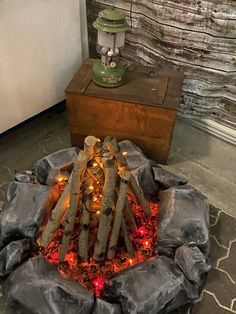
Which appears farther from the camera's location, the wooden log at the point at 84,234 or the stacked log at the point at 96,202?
the wooden log at the point at 84,234

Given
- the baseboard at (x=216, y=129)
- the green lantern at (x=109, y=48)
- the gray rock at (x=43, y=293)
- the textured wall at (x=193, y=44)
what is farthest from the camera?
the baseboard at (x=216, y=129)

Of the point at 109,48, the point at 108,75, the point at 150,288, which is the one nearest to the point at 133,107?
the point at 108,75

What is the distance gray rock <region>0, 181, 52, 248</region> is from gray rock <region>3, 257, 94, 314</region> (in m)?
0.24

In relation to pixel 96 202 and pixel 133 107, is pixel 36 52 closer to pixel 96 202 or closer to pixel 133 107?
pixel 133 107

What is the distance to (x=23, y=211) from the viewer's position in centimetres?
178

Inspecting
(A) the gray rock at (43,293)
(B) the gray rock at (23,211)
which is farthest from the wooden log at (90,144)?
(A) the gray rock at (43,293)

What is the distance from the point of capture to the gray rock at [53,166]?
2.02m

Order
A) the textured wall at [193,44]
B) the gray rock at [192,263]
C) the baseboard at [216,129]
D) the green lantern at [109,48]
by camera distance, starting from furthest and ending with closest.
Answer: the baseboard at [216,129] < the textured wall at [193,44] < the green lantern at [109,48] < the gray rock at [192,263]

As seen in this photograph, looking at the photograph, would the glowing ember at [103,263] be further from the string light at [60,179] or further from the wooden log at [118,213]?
the string light at [60,179]

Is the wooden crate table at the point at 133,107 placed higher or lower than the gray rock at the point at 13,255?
higher

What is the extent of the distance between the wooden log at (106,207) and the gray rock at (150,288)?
17 centimetres

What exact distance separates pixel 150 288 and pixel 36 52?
188cm

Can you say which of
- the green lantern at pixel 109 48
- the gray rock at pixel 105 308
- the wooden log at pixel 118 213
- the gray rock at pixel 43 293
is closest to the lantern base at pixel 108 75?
the green lantern at pixel 109 48

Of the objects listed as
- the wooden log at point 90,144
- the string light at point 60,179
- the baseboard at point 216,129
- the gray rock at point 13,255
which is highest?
the wooden log at point 90,144
